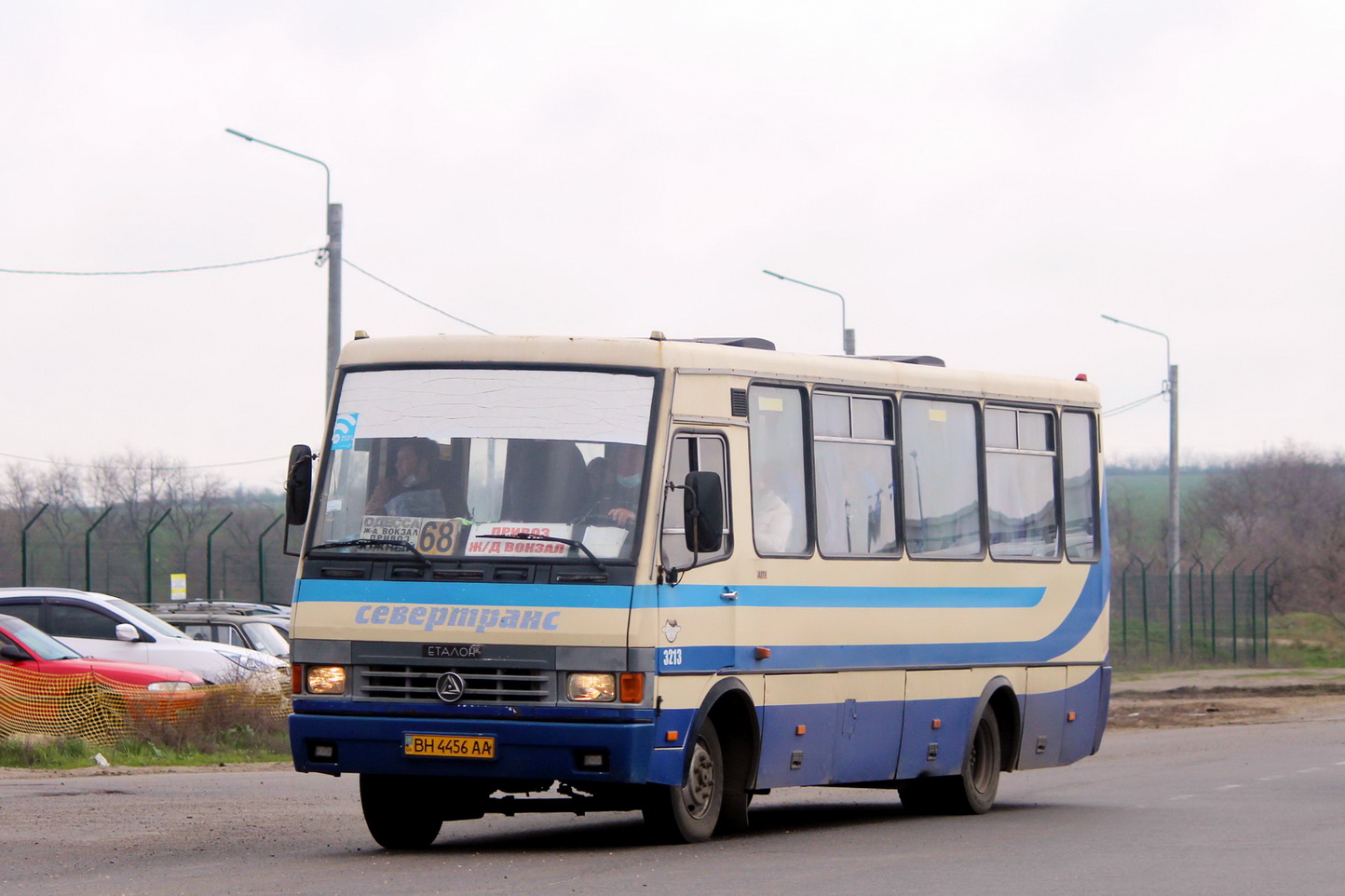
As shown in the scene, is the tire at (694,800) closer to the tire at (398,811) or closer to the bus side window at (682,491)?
the bus side window at (682,491)

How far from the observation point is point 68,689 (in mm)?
21125

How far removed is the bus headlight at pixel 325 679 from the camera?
39.0 ft

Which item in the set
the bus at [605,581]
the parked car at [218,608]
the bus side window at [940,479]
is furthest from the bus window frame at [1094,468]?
the parked car at [218,608]

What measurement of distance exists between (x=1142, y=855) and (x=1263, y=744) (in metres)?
14.6

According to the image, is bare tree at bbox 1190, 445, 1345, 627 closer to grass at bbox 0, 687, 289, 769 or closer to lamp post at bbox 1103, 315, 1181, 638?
lamp post at bbox 1103, 315, 1181, 638

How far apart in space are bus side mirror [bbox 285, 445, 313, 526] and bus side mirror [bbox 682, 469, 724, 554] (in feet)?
7.31

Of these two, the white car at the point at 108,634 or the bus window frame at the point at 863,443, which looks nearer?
the bus window frame at the point at 863,443

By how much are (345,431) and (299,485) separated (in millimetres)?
409

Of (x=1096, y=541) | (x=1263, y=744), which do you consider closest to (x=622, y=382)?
(x=1096, y=541)

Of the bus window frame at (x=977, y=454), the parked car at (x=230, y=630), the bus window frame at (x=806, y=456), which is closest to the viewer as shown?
the bus window frame at (x=806, y=456)

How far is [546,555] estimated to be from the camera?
11.6 m

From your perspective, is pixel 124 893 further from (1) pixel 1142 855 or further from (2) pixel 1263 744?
(2) pixel 1263 744

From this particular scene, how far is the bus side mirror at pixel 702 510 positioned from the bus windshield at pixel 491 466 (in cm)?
30

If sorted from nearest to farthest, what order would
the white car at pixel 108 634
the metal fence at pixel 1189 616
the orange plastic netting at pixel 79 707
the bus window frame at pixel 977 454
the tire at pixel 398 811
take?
the tire at pixel 398 811 < the bus window frame at pixel 977 454 < the orange plastic netting at pixel 79 707 < the white car at pixel 108 634 < the metal fence at pixel 1189 616
